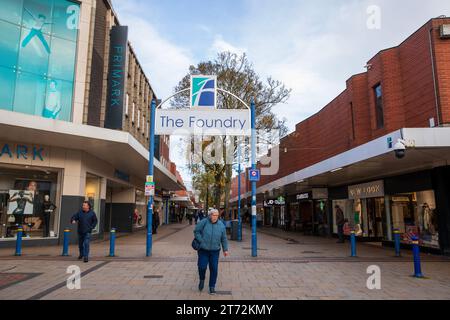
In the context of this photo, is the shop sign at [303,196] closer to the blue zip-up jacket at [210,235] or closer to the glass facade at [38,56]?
the glass facade at [38,56]

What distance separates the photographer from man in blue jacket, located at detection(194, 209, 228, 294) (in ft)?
22.8

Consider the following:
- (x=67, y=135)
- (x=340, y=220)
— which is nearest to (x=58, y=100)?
(x=67, y=135)

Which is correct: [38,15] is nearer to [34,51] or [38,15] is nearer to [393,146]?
[34,51]

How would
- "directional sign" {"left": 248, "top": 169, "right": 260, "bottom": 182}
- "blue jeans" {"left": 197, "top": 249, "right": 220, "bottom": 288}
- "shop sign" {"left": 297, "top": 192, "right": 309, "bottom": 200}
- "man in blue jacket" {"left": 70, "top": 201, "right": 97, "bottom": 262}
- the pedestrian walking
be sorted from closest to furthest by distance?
1. "blue jeans" {"left": 197, "top": 249, "right": 220, "bottom": 288}
2. "man in blue jacket" {"left": 70, "top": 201, "right": 97, "bottom": 262}
3. "directional sign" {"left": 248, "top": 169, "right": 260, "bottom": 182}
4. the pedestrian walking
5. "shop sign" {"left": 297, "top": 192, "right": 309, "bottom": 200}

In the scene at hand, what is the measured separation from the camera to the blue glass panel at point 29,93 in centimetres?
1432

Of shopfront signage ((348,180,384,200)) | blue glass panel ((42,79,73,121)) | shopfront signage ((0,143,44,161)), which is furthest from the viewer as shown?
shopfront signage ((348,180,384,200))

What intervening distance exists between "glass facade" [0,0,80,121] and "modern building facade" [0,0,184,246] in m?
0.04

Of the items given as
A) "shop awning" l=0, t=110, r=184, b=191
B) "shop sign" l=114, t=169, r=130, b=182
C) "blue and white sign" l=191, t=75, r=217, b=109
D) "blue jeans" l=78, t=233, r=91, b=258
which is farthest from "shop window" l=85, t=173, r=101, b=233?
"blue and white sign" l=191, t=75, r=217, b=109

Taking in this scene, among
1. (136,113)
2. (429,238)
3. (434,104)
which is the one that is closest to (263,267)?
(429,238)

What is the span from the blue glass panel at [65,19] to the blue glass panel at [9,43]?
164 cm

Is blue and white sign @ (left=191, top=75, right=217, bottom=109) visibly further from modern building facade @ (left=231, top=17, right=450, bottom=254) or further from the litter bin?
the litter bin

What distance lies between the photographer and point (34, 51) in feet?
48.7

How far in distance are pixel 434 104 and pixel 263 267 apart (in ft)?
31.6
